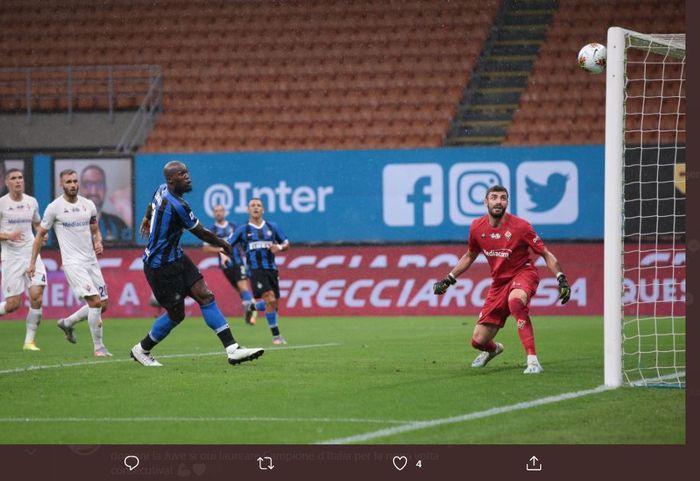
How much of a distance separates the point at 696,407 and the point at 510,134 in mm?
16330

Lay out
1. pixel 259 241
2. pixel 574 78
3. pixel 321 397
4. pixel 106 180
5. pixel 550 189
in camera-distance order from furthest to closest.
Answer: pixel 574 78
pixel 106 180
pixel 550 189
pixel 259 241
pixel 321 397

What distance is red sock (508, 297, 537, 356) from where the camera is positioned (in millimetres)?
10445

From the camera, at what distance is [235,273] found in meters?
20.3

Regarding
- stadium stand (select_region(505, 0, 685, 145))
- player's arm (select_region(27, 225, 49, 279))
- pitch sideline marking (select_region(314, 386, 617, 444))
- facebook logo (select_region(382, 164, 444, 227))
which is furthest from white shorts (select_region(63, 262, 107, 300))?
stadium stand (select_region(505, 0, 685, 145))

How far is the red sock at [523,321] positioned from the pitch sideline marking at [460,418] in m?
1.32

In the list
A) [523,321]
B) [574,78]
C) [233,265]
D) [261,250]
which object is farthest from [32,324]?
[574,78]

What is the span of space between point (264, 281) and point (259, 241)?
0.62m

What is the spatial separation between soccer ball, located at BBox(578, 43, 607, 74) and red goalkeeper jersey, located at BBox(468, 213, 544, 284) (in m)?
1.87

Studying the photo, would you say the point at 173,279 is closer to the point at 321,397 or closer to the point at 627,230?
the point at 321,397

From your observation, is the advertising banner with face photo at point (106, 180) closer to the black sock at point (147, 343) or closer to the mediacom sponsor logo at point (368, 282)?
the mediacom sponsor logo at point (368, 282)

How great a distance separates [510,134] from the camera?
22.3m

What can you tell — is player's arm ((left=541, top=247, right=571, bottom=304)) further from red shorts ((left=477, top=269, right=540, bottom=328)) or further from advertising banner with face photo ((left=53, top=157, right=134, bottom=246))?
advertising banner with face photo ((left=53, top=157, right=134, bottom=246))

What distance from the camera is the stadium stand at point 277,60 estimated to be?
21812 mm
